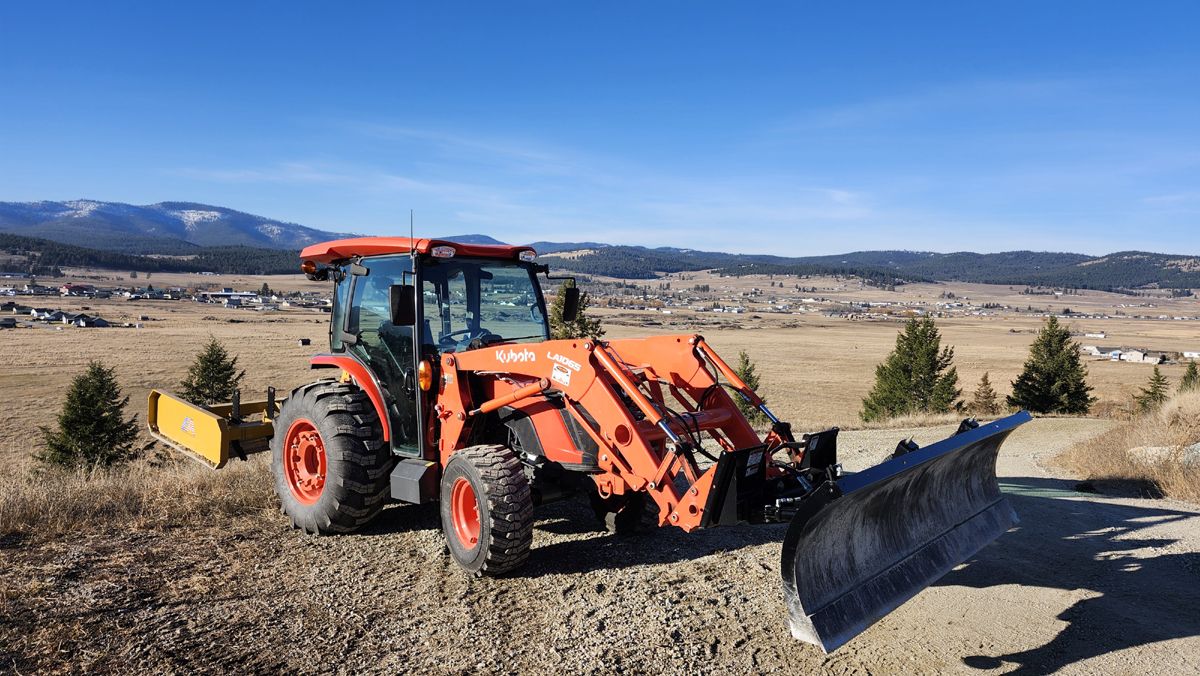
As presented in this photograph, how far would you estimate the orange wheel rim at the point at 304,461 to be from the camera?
6504mm

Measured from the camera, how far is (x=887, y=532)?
466 centimetres

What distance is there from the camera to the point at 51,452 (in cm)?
1769

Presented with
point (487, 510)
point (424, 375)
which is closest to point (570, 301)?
point (424, 375)

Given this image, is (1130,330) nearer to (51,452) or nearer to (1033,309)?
(1033,309)

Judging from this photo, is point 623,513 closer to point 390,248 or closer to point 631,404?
point 631,404

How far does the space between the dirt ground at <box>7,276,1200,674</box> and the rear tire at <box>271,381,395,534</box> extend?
255 millimetres

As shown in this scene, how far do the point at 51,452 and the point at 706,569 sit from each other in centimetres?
1915

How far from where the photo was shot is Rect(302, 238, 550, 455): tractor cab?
5988 mm

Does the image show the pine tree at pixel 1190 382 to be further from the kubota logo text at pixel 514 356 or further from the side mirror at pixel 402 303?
the side mirror at pixel 402 303

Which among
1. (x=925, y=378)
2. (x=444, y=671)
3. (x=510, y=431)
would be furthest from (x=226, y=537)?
(x=925, y=378)

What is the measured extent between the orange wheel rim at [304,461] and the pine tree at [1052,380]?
29669 mm

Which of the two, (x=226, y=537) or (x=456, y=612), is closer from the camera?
(x=456, y=612)

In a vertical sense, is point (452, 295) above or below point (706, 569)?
above

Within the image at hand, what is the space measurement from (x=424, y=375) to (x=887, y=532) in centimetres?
374
